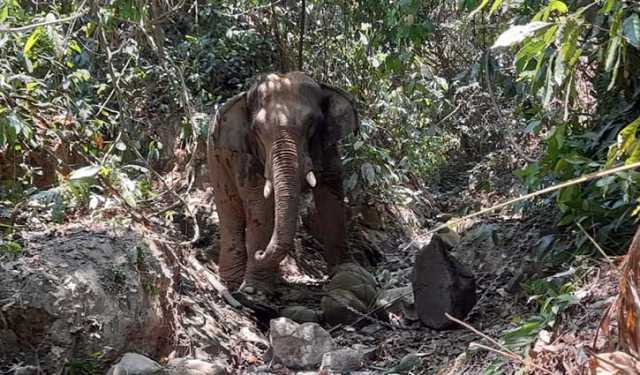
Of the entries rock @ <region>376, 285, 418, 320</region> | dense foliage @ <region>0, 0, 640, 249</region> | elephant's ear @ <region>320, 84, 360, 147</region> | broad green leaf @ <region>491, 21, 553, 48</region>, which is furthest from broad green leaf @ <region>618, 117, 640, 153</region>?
elephant's ear @ <region>320, 84, 360, 147</region>

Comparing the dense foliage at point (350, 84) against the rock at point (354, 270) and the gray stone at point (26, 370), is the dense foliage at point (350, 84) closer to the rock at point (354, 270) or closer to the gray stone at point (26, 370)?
the gray stone at point (26, 370)

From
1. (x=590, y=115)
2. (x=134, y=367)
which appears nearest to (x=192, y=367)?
(x=134, y=367)

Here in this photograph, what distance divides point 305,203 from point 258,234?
200 centimetres

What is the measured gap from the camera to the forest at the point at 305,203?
3.91 m

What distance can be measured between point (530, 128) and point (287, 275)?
11.1ft

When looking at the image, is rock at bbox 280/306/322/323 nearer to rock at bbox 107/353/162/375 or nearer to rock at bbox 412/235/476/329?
rock at bbox 412/235/476/329

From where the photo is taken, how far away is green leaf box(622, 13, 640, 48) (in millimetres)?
3139

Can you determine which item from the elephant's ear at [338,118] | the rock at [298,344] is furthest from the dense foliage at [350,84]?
the rock at [298,344]

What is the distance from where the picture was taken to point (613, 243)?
4.45 metres

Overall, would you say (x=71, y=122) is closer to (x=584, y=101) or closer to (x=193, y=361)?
(x=193, y=361)

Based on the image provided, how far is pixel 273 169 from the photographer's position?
6.60 m

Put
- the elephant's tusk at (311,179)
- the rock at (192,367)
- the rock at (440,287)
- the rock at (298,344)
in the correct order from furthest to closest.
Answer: the elephant's tusk at (311,179) → the rock at (440,287) → the rock at (298,344) → the rock at (192,367)

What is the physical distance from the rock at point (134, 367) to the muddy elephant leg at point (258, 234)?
2565 millimetres

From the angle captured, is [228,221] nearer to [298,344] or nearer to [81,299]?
[298,344]
